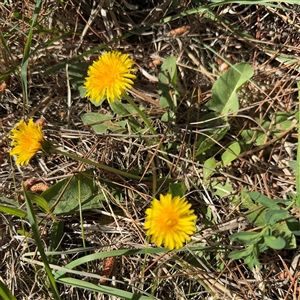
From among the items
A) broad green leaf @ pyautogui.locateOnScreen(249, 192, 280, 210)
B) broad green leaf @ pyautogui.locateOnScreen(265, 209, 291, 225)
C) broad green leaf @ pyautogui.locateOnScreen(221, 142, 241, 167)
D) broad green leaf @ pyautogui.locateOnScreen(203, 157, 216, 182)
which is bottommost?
broad green leaf @ pyautogui.locateOnScreen(265, 209, 291, 225)

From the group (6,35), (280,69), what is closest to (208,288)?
(280,69)

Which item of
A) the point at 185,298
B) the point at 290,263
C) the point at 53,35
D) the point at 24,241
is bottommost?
the point at 185,298

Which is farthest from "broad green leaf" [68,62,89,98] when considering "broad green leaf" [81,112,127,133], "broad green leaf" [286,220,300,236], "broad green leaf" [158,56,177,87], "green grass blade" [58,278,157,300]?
"broad green leaf" [286,220,300,236]

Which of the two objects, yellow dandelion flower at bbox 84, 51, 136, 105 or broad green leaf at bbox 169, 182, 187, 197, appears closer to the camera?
yellow dandelion flower at bbox 84, 51, 136, 105

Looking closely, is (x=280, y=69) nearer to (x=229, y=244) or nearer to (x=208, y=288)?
(x=229, y=244)

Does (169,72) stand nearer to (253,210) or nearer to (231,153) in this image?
(231,153)

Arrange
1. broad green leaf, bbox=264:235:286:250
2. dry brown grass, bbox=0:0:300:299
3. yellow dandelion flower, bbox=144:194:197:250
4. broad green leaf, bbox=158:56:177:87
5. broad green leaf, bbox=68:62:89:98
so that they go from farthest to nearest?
broad green leaf, bbox=68:62:89:98 → broad green leaf, bbox=158:56:177:87 → dry brown grass, bbox=0:0:300:299 → broad green leaf, bbox=264:235:286:250 → yellow dandelion flower, bbox=144:194:197:250

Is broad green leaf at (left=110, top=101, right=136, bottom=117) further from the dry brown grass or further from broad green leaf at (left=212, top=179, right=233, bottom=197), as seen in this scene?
broad green leaf at (left=212, top=179, right=233, bottom=197)

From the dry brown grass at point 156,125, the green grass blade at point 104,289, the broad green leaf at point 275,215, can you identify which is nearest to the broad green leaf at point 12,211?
the dry brown grass at point 156,125
